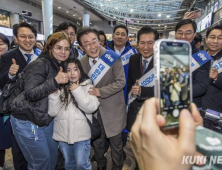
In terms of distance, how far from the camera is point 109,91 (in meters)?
2.10

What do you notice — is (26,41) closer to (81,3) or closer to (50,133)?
(50,133)

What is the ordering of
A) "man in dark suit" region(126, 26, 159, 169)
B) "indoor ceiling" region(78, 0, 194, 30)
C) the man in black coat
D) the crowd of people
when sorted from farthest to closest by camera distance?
"indoor ceiling" region(78, 0, 194, 30)
"man in dark suit" region(126, 26, 159, 169)
the man in black coat
the crowd of people

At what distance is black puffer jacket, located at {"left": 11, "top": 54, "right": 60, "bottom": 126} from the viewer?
155 cm

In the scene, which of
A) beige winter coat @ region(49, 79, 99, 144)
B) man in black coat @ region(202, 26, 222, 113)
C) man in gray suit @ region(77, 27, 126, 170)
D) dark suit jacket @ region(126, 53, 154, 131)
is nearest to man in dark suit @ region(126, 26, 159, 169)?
dark suit jacket @ region(126, 53, 154, 131)

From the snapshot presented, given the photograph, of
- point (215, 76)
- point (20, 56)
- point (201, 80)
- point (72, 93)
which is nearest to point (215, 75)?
point (215, 76)

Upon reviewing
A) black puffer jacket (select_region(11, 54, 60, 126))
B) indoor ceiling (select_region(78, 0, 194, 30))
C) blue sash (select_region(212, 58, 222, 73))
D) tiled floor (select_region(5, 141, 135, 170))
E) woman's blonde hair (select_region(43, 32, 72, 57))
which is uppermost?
indoor ceiling (select_region(78, 0, 194, 30))

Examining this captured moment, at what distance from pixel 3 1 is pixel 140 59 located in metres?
14.1

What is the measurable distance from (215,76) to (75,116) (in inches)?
62.3

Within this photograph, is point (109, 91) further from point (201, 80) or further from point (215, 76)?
point (215, 76)

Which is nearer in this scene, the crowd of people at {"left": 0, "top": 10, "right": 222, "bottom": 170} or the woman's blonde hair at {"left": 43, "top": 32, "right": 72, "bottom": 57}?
Answer: the crowd of people at {"left": 0, "top": 10, "right": 222, "bottom": 170}

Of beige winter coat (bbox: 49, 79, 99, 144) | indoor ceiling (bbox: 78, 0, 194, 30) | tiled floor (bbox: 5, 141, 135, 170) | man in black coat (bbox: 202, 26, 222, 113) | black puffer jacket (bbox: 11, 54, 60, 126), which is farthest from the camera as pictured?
indoor ceiling (bbox: 78, 0, 194, 30)

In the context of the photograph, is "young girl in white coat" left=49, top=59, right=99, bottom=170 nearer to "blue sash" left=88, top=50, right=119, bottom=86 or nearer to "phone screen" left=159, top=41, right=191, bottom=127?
"blue sash" left=88, top=50, right=119, bottom=86

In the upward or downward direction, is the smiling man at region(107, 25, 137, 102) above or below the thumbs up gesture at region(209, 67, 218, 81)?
above

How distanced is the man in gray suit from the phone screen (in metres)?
1.45
